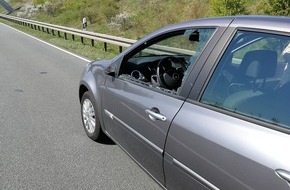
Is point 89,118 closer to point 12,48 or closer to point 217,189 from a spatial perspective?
point 217,189

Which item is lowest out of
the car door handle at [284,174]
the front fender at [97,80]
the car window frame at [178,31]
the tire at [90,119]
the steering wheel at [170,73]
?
the tire at [90,119]

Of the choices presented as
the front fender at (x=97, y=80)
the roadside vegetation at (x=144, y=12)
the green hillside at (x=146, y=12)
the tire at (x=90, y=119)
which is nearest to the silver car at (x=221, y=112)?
the front fender at (x=97, y=80)

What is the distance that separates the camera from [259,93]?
219 cm

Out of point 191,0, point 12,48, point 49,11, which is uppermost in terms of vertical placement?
point 191,0

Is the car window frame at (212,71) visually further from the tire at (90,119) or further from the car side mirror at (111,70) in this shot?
the tire at (90,119)

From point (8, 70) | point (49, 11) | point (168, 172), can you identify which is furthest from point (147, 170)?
point (49, 11)

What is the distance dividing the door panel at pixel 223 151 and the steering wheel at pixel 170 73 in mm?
807

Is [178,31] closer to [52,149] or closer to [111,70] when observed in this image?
[111,70]

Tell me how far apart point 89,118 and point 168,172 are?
222 centimetres

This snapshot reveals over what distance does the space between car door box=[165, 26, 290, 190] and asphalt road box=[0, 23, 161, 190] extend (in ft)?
4.03

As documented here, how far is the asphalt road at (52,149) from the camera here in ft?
11.9

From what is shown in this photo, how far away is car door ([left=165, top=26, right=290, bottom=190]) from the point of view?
1.89m

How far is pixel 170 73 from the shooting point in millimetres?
3551

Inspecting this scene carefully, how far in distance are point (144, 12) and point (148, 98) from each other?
88.3ft
